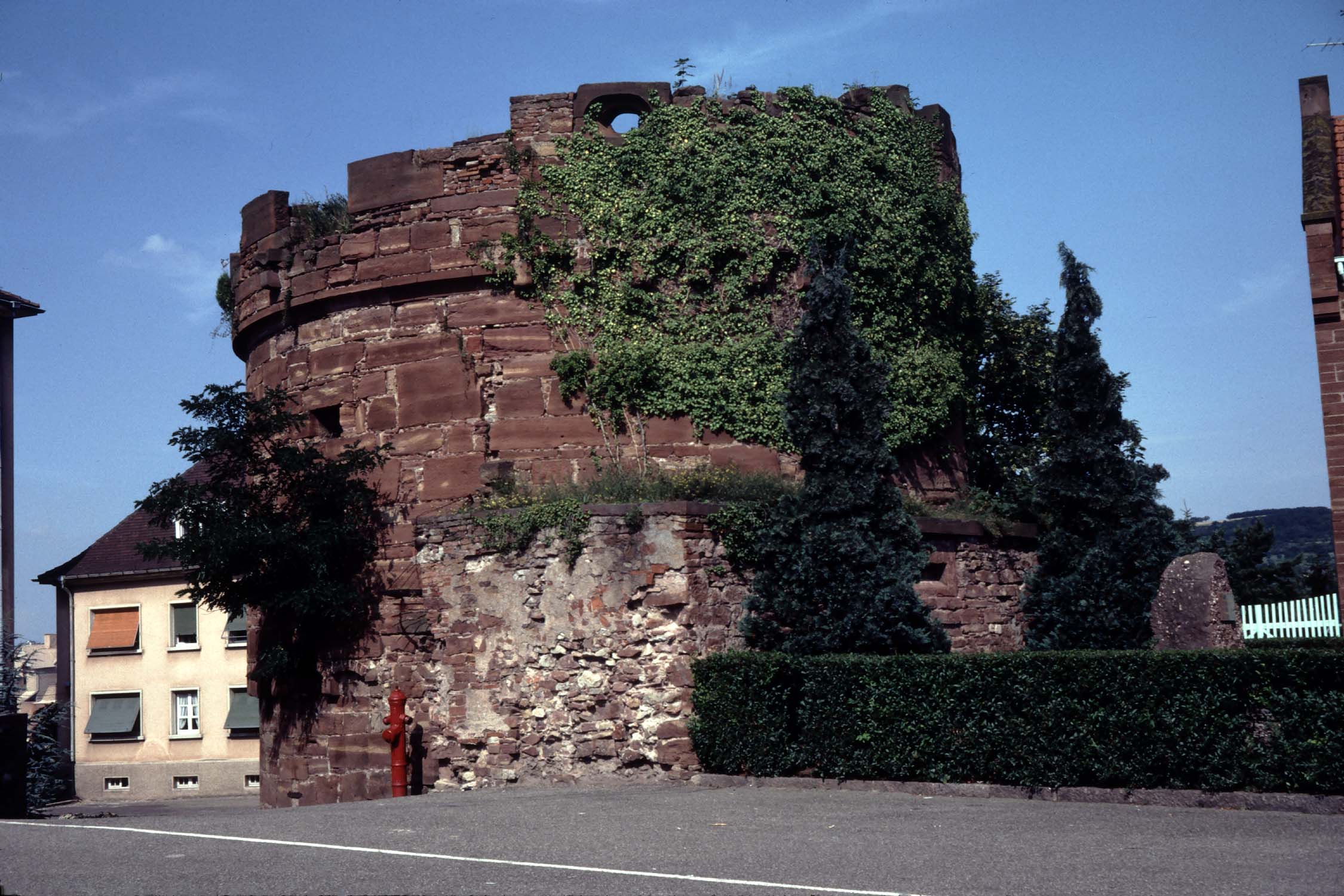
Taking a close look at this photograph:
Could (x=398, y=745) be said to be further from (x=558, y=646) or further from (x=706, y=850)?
(x=706, y=850)

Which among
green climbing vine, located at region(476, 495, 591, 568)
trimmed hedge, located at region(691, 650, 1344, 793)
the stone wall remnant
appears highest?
green climbing vine, located at region(476, 495, 591, 568)

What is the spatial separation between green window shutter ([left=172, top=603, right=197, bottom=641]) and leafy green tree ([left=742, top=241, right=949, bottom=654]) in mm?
24564

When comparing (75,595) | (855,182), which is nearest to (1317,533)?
(75,595)

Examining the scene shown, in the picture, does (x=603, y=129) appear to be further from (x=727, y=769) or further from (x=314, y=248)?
(x=727, y=769)

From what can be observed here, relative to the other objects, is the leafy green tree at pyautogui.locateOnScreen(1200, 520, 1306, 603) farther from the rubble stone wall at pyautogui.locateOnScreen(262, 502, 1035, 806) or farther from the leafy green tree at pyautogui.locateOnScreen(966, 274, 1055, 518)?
the rubble stone wall at pyautogui.locateOnScreen(262, 502, 1035, 806)

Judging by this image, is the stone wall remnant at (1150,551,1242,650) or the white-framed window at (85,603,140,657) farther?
the white-framed window at (85,603,140,657)

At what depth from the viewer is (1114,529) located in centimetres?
1548

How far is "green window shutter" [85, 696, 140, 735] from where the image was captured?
3425cm

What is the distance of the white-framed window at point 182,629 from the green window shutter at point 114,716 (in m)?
1.78

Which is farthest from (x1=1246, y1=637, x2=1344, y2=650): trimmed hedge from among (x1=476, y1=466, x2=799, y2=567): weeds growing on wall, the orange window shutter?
the orange window shutter

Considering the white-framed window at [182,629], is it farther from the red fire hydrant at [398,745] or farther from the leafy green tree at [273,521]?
the red fire hydrant at [398,745]

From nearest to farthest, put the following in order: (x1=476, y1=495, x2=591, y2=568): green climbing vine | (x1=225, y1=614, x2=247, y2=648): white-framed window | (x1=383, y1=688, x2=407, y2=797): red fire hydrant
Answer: (x1=476, y1=495, x2=591, y2=568): green climbing vine → (x1=383, y1=688, x2=407, y2=797): red fire hydrant → (x1=225, y1=614, x2=247, y2=648): white-framed window

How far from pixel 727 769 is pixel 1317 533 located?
9020 centimetres

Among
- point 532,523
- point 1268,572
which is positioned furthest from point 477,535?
point 1268,572
